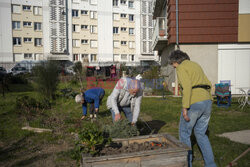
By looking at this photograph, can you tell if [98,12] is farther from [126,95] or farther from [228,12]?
[126,95]

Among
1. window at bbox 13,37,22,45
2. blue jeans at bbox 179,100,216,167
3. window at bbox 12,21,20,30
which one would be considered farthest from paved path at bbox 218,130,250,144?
window at bbox 12,21,20,30

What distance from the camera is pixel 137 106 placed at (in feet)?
12.8

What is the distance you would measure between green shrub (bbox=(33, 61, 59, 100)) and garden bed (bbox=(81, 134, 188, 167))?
23.7 feet

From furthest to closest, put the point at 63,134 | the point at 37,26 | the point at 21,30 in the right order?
the point at 37,26 < the point at 21,30 < the point at 63,134

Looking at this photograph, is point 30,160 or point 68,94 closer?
point 30,160

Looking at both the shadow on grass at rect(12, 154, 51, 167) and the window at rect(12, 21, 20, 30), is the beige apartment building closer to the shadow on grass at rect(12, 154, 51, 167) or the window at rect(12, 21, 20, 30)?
the window at rect(12, 21, 20, 30)

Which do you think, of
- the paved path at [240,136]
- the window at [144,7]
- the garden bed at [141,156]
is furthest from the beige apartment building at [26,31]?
the garden bed at [141,156]

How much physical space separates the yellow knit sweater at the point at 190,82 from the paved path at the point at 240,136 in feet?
6.95

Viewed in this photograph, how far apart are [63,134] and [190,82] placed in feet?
11.6

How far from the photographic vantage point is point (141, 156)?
8.21ft

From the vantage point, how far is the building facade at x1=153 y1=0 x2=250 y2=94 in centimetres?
1139

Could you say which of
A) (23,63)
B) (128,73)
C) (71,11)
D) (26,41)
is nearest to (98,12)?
(71,11)

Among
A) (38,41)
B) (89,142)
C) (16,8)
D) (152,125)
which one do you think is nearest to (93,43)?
(38,41)

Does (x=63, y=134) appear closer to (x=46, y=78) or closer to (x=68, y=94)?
(x=46, y=78)
